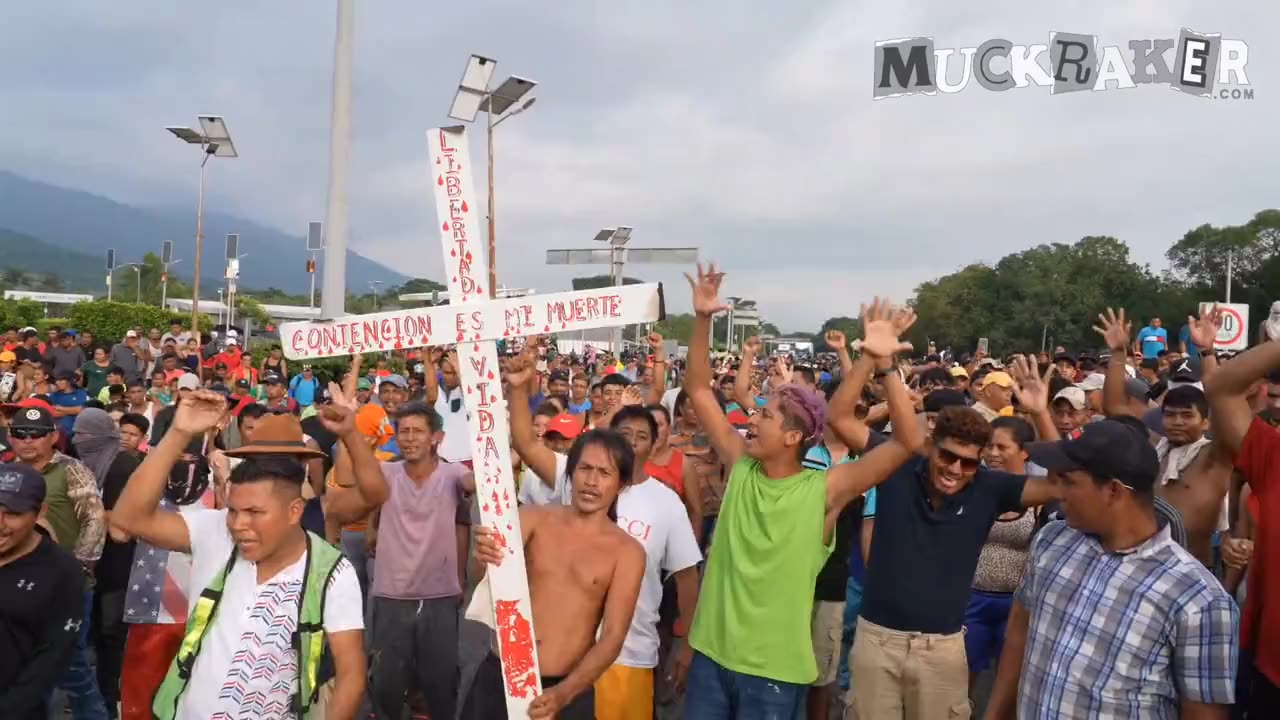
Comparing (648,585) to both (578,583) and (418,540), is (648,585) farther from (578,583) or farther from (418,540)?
(418,540)

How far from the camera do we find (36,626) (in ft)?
11.7

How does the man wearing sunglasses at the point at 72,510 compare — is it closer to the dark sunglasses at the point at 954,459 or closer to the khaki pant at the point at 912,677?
the khaki pant at the point at 912,677

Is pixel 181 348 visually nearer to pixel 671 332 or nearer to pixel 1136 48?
pixel 1136 48

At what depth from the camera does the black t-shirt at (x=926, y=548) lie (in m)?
3.88

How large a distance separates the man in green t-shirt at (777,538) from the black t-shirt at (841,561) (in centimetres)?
119

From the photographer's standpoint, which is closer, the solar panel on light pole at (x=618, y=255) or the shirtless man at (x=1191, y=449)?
the shirtless man at (x=1191, y=449)

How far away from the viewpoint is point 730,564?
3.84 meters

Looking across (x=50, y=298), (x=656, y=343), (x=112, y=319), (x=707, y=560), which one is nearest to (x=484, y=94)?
(x=656, y=343)

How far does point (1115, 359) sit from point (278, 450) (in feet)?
16.0

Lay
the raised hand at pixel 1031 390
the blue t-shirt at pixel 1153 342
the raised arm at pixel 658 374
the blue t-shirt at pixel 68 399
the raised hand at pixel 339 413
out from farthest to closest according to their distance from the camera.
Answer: the blue t-shirt at pixel 1153 342, the blue t-shirt at pixel 68 399, the raised arm at pixel 658 374, the raised hand at pixel 1031 390, the raised hand at pixel 339 413

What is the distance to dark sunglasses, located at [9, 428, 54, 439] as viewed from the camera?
16.2ft

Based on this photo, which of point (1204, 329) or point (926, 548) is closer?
point (926, 548)

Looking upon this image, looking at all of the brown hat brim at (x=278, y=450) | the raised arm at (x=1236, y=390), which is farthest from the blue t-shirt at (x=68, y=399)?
the raised arm at (x=1236, y=390)

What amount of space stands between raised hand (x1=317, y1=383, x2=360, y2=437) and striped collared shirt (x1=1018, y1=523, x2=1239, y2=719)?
2675 mm
